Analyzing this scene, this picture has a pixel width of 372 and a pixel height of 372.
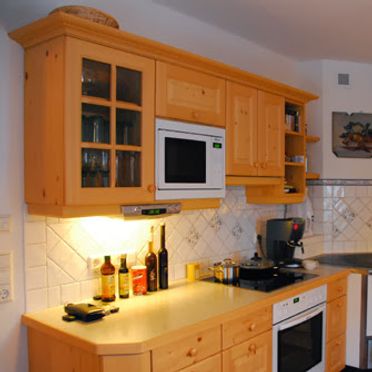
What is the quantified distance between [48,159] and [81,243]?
54cm

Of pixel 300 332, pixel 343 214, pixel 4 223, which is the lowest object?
pixel 300 332

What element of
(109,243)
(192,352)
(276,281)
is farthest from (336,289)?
(109,243)

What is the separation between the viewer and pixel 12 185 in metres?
2.05

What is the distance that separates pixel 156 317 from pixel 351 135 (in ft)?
8.83

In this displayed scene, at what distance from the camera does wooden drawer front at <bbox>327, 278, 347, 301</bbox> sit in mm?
3004

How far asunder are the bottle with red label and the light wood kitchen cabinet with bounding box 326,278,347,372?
1.51m

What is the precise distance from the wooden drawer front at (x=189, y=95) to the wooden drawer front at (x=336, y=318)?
1485 millimetres

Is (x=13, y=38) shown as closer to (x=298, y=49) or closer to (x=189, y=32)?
(x=189, y=32)

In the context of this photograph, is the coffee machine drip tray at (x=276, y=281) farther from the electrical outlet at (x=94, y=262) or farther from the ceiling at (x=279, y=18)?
the ceiling at (x=279, y=18)

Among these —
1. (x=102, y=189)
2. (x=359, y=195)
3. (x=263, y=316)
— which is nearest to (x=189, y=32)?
(x=102, y=189)

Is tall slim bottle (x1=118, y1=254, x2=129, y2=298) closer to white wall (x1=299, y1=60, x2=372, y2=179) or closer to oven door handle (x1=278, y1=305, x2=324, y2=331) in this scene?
oven door handle (x1=278, y1=305, x2=324, y2=331)

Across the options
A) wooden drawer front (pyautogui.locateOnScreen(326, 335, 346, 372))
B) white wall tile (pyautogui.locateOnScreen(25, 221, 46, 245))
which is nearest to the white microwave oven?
white wall tile (pyautogui.locateOnScreen(25, 221, 46, 245))

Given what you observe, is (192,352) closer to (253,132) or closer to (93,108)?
(93,108)

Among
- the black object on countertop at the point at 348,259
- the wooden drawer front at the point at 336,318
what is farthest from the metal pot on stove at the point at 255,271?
the black object on countertop at the point at 348,259
